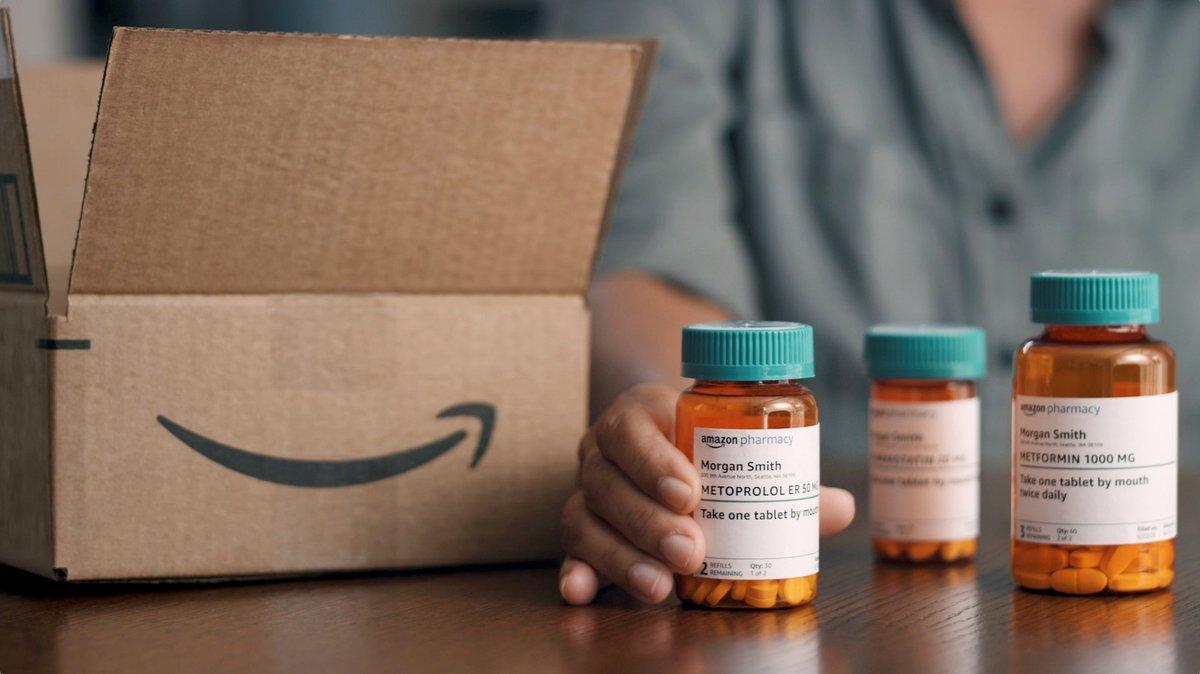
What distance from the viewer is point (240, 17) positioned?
92.6 inches

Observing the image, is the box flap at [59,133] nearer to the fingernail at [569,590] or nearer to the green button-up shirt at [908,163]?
the fingernail at [569,590]

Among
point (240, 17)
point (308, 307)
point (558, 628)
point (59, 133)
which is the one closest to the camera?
point (558, 628)

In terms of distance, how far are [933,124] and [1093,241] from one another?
23 cm

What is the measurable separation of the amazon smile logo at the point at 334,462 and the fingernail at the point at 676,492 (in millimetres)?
175

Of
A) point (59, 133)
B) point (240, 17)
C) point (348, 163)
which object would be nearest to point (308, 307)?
point (348, 163)

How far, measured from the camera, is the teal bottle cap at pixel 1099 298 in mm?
663

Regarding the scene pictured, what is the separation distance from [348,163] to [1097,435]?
1.40 ft

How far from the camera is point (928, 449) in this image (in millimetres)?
785

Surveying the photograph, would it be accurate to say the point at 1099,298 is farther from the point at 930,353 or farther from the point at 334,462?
the point at 334,462

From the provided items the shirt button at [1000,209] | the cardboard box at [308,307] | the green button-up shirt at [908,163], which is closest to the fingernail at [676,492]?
the cardboard box at [308,307]

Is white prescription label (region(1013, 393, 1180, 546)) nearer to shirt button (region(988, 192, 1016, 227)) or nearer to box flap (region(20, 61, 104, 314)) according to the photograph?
box flap (region(20, 61, 104, 314))

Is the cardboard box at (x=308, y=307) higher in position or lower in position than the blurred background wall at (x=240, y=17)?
lower

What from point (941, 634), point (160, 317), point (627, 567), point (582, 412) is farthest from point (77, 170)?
point (941, 634)

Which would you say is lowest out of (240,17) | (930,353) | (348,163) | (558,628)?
(558,628)
